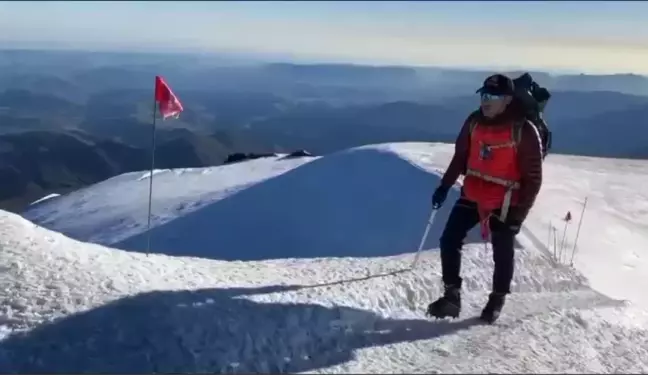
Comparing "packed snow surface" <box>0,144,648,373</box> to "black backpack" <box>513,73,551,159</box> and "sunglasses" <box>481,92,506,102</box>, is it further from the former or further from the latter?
"sunglasses" <box>481,92,506,102</box>

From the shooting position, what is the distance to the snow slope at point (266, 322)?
627cm

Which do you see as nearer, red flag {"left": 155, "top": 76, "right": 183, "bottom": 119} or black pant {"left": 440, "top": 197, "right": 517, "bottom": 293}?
black pant {"left": 440, "top": 197, "right": 517, "bottom": 293}

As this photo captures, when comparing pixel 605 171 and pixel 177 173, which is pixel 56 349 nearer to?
pixel 605 171

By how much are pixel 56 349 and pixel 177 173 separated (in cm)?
3655

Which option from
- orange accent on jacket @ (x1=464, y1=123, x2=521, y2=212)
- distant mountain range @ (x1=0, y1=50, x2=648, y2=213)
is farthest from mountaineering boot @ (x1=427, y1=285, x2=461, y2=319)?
distant mountain range @ (x1=0, y1=50, x2=648, y2=213)

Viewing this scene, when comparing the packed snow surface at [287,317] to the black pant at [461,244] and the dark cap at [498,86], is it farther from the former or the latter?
the dark cap at [498,86]

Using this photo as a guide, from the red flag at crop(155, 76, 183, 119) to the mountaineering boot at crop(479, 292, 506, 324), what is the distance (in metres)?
5.52

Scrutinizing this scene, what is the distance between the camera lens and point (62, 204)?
136 feet

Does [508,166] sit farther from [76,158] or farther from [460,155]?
[76,158]

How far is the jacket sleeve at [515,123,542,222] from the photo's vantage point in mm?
7199

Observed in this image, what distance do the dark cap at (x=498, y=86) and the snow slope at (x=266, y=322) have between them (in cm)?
218

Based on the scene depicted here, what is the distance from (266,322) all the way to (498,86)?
2.93m

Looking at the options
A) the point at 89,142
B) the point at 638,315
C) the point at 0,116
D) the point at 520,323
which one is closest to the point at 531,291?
the point at 638,315

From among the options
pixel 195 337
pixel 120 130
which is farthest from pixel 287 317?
pixel 120 130
